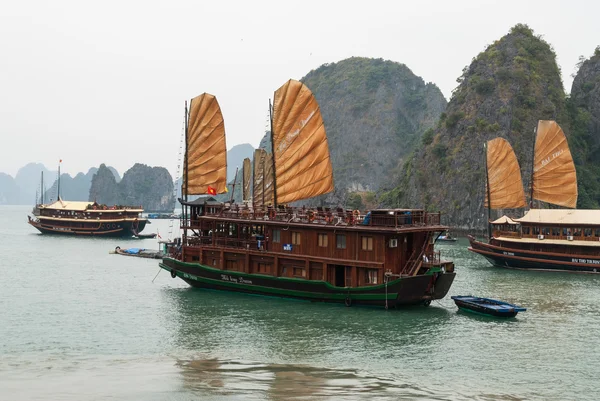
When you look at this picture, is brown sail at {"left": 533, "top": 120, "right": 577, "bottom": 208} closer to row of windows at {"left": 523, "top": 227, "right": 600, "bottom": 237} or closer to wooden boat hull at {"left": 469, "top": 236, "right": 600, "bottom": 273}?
row of windows at {"left": 523, "top": 227, "right": 600, "bottom": 237}

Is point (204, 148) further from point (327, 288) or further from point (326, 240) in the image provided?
point (327, 288)

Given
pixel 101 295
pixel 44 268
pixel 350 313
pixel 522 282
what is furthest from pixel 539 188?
pixel 44 268

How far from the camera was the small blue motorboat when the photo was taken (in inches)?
1001

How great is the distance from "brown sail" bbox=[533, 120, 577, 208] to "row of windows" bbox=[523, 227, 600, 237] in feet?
20.6

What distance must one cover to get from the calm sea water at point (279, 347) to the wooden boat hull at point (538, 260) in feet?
27.2

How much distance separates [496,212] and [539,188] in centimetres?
3502

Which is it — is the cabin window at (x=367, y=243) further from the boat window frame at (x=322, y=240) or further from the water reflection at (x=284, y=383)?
the water reflection at (x=284, y=383)

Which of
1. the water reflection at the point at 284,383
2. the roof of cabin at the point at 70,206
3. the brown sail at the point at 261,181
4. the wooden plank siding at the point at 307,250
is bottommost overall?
the water reflection at the point at 284,383

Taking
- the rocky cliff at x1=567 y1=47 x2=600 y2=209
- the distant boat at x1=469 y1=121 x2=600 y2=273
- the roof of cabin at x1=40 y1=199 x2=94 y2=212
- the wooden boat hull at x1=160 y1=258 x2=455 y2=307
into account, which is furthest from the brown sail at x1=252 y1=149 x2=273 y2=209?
the rocky cliff at x1=567 y1=47 x2=600 y2=209

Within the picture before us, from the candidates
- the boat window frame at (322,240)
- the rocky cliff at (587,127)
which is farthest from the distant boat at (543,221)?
the rocky cliff at (587,127)

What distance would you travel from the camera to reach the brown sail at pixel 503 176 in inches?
1961

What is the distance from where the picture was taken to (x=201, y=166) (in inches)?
1373

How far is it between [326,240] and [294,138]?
22.0ft

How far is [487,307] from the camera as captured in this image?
2556cm
